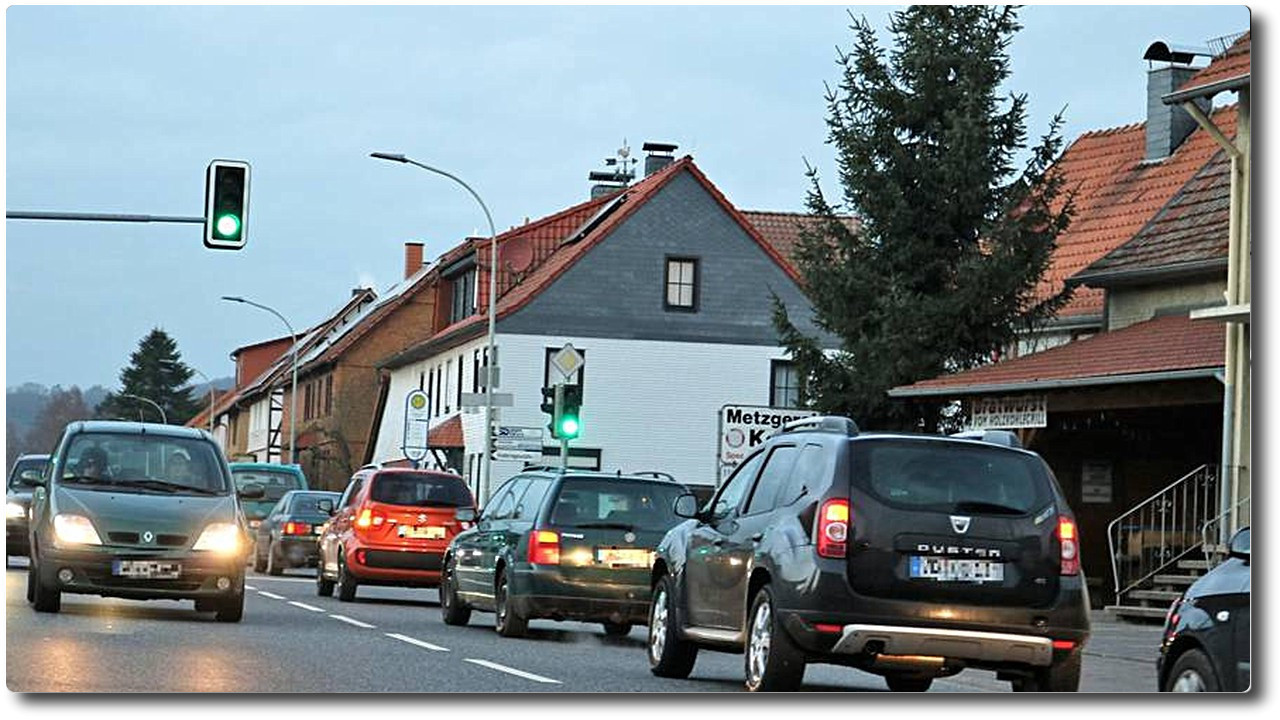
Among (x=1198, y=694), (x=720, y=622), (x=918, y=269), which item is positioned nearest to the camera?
(x=1198, y=694)

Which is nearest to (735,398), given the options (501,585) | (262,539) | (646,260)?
(646,260)

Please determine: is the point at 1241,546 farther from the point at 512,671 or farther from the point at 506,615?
the point at 506,615

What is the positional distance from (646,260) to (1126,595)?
33814 mm

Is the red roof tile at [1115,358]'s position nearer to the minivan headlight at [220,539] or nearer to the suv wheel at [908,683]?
the minivan headlight at [220,539]

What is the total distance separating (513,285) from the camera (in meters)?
67.0

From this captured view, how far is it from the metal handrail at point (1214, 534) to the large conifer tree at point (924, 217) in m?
7.92

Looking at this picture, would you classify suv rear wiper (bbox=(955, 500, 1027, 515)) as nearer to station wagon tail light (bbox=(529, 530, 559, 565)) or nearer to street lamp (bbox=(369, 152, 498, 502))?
station wagon tail light (bbox=(529, 530, 559, 565))

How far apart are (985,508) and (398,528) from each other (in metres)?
15.4

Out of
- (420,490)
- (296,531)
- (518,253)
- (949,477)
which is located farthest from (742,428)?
(518,253)

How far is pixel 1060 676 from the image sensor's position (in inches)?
563

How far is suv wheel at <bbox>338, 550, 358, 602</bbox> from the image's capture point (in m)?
28.9

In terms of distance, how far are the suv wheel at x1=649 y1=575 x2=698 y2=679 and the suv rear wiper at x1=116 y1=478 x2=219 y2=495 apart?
572 centimetres

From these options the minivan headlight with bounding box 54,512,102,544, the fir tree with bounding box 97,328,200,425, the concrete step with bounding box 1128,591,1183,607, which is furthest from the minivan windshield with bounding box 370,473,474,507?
the fir tree with bounding box 97,328,200,425

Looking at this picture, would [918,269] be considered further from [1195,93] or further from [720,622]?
[720,622]
